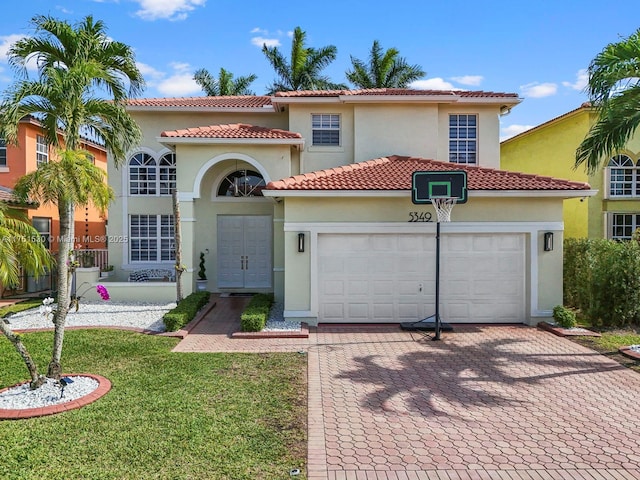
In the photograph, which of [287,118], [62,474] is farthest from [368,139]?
[62,474]

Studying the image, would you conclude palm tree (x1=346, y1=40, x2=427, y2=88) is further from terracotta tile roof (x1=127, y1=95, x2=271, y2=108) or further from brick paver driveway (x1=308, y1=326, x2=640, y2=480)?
brick paver driveway (x1=308, y1=326, x2=640, y2=480)

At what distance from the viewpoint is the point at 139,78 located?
461 inches

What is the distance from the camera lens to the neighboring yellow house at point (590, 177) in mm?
22484

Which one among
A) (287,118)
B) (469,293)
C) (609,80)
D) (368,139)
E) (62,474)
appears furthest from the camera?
(287,118)

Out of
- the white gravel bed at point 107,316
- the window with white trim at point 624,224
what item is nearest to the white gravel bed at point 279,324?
the white gravel bed at point 107,316

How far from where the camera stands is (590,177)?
73.4 feet

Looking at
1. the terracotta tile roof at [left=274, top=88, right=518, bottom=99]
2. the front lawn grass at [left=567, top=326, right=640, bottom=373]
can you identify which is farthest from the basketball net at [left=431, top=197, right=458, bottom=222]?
the terracotta tile roof at [left=274, top=88, right=518, bottom=99]

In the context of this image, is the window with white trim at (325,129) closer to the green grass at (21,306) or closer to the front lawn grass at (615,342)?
the front lawn grass at (615,342)

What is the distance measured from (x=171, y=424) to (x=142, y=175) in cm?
1412

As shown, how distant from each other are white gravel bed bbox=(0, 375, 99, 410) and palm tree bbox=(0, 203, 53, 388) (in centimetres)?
16

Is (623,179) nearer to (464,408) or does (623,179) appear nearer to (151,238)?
(464,408)

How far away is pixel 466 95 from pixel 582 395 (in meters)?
13.3

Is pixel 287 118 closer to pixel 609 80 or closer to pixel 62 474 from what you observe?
pixel 609 80

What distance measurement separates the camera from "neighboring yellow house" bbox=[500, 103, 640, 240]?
22.5 m
